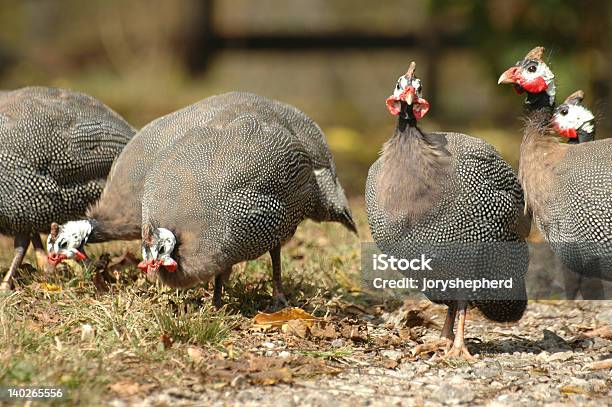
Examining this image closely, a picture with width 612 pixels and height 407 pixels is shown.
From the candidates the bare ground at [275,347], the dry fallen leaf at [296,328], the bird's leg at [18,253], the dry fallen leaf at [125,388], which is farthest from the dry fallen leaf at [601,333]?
the bird's leg at [18,253]

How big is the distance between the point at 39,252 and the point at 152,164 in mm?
1187

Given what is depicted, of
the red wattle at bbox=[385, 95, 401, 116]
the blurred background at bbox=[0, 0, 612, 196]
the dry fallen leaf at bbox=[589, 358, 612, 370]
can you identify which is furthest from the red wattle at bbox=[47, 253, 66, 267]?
the blurred background at bbox=[0, 0, 612, 196]

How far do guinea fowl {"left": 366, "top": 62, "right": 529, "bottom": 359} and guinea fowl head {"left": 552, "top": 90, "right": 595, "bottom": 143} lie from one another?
403 mm

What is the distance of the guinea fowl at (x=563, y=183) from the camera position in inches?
165

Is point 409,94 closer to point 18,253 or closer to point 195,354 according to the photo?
point 195,354

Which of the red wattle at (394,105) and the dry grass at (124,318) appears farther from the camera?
the red wattle at (394,105)

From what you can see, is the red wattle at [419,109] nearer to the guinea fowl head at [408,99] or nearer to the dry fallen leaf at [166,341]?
the guinea fowl head at [408,99]

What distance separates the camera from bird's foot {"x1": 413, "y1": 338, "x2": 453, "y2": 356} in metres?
4.39

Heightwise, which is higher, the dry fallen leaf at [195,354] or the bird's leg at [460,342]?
the bird's leg at [460,342]

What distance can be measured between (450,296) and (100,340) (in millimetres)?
1551

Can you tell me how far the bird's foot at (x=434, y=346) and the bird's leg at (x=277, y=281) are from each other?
867mm

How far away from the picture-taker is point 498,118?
1105 centimetres

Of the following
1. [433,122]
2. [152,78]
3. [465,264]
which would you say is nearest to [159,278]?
[465,264]

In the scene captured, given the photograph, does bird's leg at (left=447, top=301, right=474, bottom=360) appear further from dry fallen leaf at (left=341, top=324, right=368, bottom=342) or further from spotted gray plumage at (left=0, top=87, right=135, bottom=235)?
spotted gray plumage at (left=0, top=87, right=135, bottom=235)
